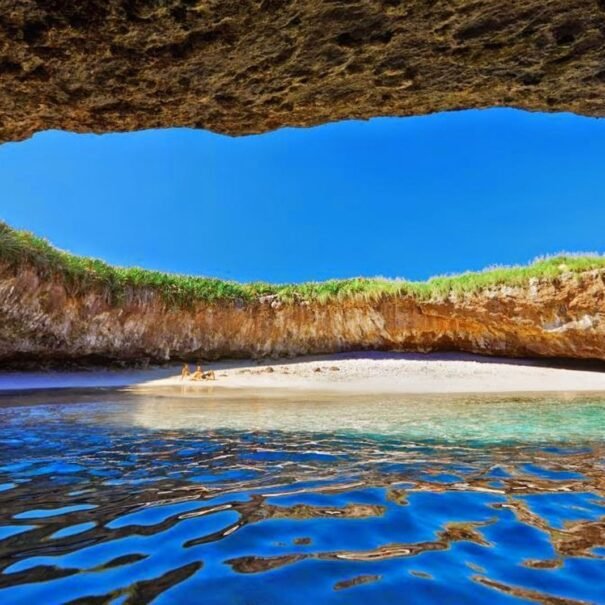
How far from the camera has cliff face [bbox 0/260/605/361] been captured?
12.6m

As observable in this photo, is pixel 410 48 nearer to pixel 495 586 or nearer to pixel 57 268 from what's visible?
pixel 495 586

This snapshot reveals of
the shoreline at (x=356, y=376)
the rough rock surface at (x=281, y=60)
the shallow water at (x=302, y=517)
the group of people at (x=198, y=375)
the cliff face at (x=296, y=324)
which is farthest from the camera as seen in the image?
the group of people at (x=198, y=375)

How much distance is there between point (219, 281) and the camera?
1611cm

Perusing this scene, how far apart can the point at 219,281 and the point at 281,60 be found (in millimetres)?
12866

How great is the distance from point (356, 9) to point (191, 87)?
56.9 inches

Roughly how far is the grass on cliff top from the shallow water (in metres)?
9.08

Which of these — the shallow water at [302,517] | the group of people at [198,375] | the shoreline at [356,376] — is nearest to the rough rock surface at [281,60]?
the shallow water at [302,517]

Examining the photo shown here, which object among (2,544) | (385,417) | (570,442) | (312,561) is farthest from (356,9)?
(385,417)

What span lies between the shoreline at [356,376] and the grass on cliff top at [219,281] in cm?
203

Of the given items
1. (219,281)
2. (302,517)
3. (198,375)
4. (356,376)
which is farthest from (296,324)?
(302,517)

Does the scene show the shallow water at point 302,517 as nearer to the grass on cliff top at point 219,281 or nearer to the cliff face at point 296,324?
the grass on cliff top at point 219,281

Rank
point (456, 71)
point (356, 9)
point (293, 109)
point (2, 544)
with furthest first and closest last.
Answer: point (293, 109) → point (456, 71) → point (356, 9) → point (2, 544)

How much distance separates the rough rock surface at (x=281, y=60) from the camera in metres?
3.02

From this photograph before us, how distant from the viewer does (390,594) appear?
1.42 metres
